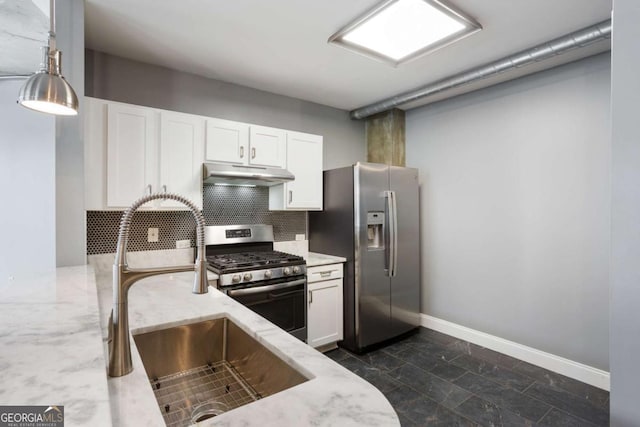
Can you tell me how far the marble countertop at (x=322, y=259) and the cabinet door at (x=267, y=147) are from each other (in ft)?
3.28

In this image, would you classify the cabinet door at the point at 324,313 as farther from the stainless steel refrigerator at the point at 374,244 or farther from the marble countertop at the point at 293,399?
the marble countertop at the point at 293,399

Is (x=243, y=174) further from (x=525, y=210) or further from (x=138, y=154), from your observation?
(x=525, y=210)

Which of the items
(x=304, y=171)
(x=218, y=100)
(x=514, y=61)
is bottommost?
(x=304, y=171)

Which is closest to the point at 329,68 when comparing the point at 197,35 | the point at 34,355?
the point at 197,35

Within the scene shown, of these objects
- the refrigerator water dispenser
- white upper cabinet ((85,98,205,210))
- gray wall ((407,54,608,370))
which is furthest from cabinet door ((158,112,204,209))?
gray wall ((407,54,608,370))

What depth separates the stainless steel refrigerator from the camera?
317 centimetres

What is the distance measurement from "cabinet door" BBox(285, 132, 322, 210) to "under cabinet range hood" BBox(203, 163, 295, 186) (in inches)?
6.3

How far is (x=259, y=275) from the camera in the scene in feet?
8.77

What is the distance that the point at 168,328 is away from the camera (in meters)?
1.38

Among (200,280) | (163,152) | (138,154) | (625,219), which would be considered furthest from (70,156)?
(625,219)

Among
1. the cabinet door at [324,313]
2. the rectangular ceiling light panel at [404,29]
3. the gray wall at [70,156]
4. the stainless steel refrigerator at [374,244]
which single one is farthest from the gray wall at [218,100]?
the cabinet door at [324,313]

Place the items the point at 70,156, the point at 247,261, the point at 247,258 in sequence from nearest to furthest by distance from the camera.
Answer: the point at 70,156, the point at 247,261, the point at 247,258

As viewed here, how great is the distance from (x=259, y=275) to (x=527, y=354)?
101 inches

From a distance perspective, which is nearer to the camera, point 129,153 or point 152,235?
point 129,153
